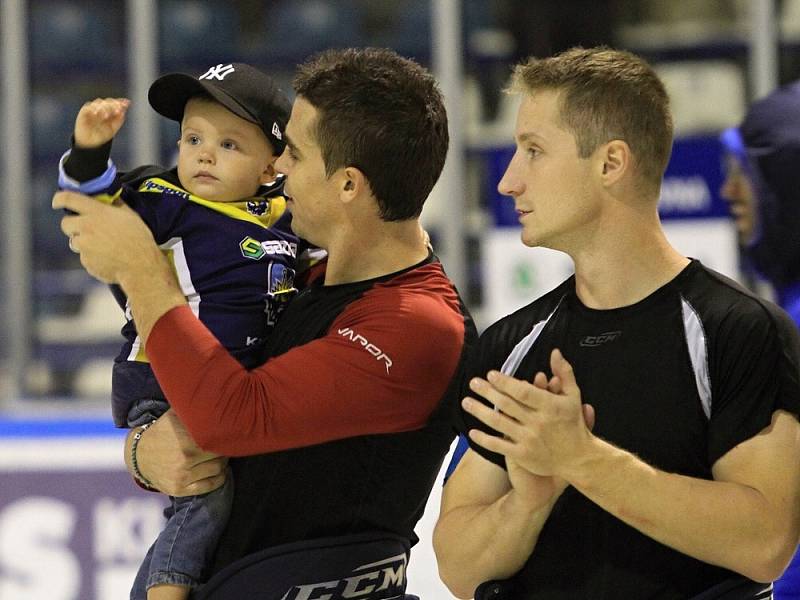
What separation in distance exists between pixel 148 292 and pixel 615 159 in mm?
716

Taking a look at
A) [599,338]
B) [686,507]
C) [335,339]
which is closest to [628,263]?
[599,338]

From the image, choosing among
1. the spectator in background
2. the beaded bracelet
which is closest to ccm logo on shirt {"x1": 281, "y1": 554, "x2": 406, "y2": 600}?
the beaded bracelet

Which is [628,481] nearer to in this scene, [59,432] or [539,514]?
[539,514]

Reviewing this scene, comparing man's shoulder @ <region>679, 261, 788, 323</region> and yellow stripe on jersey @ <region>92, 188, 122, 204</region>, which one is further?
yellow stripe on jersey @ <region>92, 188, 122, 204</region>

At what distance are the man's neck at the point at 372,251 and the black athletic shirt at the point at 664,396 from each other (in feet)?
1.24

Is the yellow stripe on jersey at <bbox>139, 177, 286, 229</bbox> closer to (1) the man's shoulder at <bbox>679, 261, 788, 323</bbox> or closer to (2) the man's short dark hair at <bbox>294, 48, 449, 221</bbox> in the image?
(2) the man's short dark hair at <bbox>294, 48, 449, 221</bbox>

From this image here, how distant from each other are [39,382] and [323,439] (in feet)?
12.9

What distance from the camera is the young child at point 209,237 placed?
2.23 metres

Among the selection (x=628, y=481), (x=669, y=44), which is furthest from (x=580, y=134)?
(x=669, y=44)

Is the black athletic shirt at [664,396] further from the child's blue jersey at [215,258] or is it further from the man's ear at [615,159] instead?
the child's blue jersey at [215,258]

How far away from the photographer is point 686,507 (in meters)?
1.82

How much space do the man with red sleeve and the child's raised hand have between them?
0.11 metres

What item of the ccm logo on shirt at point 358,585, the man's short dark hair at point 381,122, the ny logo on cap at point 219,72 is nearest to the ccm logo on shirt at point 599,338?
the man's short dark hair at point 381,122

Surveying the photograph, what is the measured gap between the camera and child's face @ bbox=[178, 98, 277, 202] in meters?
2.31
